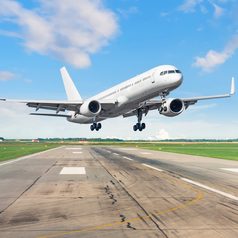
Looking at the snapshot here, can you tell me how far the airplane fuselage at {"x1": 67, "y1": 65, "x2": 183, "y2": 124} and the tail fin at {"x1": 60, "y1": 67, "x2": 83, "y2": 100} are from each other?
49.3ft

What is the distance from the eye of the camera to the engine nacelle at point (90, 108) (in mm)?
27048

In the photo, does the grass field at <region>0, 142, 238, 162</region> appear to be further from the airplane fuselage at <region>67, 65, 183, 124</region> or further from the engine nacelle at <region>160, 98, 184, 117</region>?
the airplane fuselage at <region>67, 65, 183, 124</region>

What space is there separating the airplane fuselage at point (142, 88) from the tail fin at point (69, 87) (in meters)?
15.0

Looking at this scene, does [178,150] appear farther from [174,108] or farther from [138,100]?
[138,100]

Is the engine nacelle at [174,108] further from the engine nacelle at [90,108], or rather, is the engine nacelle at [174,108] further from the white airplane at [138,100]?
the engine nacelle at [90,108]

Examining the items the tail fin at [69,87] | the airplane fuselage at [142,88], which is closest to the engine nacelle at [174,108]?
the airplane fuselage at [142,88]

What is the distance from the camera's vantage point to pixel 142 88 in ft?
80.3

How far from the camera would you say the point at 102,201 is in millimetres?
7824

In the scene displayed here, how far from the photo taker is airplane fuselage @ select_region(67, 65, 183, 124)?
21.9 metres

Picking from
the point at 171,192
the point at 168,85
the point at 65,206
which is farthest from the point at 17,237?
the point at 168,85

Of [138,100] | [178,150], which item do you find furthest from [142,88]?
[178,150]

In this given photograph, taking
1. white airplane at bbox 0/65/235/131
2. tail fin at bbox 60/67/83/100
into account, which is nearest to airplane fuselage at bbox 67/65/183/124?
white airplane at bbox 0/65/235/131

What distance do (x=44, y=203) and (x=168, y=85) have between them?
17.0 metres

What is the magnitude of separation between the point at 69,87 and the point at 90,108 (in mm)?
21422
